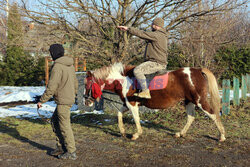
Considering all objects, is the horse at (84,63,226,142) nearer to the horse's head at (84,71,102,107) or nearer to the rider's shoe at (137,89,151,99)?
the horse's head at (84,71,102,107)

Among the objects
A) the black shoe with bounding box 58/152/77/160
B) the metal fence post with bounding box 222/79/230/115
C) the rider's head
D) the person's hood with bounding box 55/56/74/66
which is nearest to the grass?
the metal fence post with bounding box 222/79/230/115

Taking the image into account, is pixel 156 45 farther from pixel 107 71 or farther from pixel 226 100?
pixel 226 100

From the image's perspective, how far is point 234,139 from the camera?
Result: 5.20 m

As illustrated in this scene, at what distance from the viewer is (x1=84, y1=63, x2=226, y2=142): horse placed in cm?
516

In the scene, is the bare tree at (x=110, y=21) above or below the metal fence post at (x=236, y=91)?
above

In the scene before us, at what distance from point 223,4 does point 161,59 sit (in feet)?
10.4

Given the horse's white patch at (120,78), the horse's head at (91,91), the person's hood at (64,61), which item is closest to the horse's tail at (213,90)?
the horse's white patch at (120,78)

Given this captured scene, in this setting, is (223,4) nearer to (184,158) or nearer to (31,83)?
(184,158)

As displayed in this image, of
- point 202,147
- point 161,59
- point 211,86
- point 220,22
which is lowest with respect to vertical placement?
point 202,147

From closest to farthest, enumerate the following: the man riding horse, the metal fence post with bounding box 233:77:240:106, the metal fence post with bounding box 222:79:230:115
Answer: the man riding horse → the metal fence post with bounding box 222:79:230:115 → the metal fence post with bounding box 233:77:240:106

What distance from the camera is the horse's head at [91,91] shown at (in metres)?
5.28

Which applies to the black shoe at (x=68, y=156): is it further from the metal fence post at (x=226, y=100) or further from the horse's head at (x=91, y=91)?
the metal fence post at (x=226, y=100)

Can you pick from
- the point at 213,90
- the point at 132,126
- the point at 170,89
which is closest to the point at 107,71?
the point at 170,89

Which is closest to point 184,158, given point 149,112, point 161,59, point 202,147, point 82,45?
point 202,147
